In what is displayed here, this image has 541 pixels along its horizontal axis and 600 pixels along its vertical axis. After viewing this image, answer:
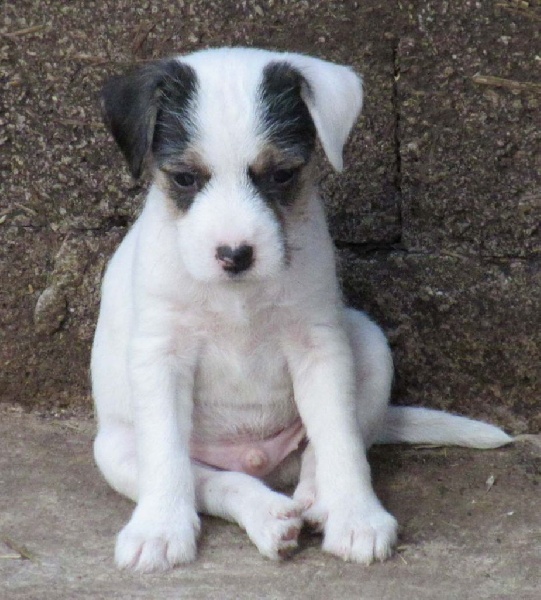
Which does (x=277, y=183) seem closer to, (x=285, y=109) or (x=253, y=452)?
(x=285, y=109)

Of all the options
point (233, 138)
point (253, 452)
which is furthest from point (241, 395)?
point (233, 138)

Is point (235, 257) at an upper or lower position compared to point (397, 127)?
lower

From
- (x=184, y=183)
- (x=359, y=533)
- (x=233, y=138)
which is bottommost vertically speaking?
(x=359, y=533)

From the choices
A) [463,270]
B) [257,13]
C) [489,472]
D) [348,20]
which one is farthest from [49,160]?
[489,472]

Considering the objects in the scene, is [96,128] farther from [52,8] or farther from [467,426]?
[467,426]

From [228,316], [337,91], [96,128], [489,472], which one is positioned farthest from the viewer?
[96,128]

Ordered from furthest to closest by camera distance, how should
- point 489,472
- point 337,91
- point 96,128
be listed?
point 96,128 → point 489,472 → point 337,91
